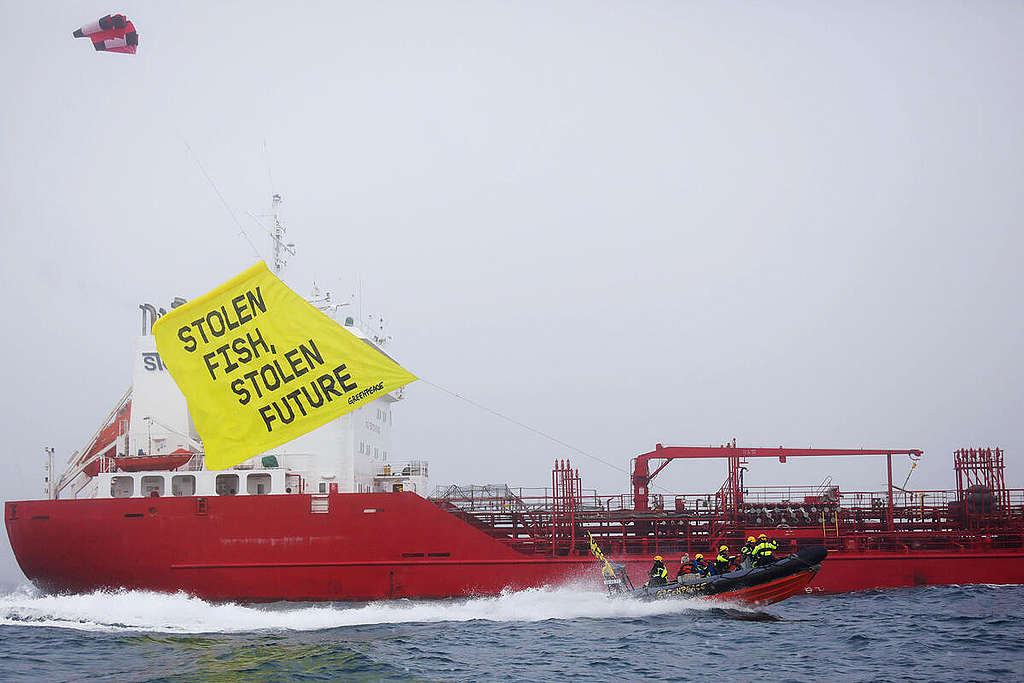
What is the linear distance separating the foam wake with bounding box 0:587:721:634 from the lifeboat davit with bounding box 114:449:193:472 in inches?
102

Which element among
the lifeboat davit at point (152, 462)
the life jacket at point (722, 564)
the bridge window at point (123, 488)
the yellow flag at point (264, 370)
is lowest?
the life jacket at point (722, 564)

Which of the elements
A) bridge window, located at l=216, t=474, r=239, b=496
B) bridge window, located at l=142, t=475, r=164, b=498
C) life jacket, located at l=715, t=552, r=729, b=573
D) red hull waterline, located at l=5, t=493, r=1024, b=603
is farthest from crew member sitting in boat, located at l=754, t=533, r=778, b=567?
bridge window, located at l=142, t=475, r=164, b=498

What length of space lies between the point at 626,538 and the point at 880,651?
8.32 m

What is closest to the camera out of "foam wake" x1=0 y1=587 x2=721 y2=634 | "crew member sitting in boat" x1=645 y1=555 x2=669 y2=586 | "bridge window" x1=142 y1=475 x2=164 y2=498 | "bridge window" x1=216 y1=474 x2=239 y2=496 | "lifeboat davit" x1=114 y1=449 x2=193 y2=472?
"foam wake" x1=0 y1=587 x2=721 y2=634

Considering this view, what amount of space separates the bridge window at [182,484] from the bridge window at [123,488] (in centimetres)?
104

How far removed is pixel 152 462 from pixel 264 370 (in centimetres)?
897

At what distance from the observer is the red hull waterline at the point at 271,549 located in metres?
19.7

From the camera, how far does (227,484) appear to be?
21016 mm

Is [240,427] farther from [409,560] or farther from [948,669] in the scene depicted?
[948,669]

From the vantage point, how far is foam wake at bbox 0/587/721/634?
1712 cm

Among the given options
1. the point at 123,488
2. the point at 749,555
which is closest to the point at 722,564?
A: the point at 749,555

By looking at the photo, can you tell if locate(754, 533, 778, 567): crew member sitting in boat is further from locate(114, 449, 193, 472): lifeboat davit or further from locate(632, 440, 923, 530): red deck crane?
locate(114, 449, 193, 472): lifeboat davit

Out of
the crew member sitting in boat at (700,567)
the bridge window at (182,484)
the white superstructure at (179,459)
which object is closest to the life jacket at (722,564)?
the crew member sitting in boat at (700,567)

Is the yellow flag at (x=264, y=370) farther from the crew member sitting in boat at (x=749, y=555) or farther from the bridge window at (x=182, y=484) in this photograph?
the bridge window at (x=182, y=484)
